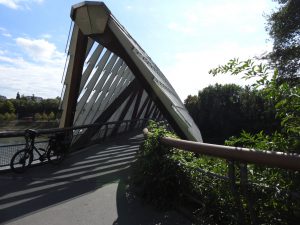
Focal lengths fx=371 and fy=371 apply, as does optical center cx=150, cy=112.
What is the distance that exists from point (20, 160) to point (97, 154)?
3.73 m

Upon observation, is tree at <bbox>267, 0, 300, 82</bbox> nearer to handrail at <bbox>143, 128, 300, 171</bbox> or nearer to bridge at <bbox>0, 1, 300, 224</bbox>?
bridge at <bbox>0, 1, 300, 224</bbox>

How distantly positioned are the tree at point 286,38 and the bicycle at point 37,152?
18838 mm

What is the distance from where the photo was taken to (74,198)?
247 inches

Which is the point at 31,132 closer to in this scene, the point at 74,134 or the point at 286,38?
the point at 74,134

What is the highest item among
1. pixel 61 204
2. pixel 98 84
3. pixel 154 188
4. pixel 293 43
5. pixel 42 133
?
pixel 293 43

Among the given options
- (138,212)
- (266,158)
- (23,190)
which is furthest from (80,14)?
(266,158)

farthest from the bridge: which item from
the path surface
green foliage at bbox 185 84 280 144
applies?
green foliage at bbox 185 84 280 144

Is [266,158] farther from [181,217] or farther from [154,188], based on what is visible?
[154,188]

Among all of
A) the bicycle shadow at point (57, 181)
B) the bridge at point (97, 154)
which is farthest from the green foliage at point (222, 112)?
the bicycle shadow at point (57, 181)

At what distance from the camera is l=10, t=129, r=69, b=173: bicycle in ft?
28.1

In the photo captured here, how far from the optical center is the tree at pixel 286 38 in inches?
998

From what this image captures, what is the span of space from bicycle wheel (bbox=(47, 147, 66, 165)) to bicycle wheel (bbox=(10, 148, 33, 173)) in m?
1.02

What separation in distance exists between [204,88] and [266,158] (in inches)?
2048

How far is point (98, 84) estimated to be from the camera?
53.1 feet
